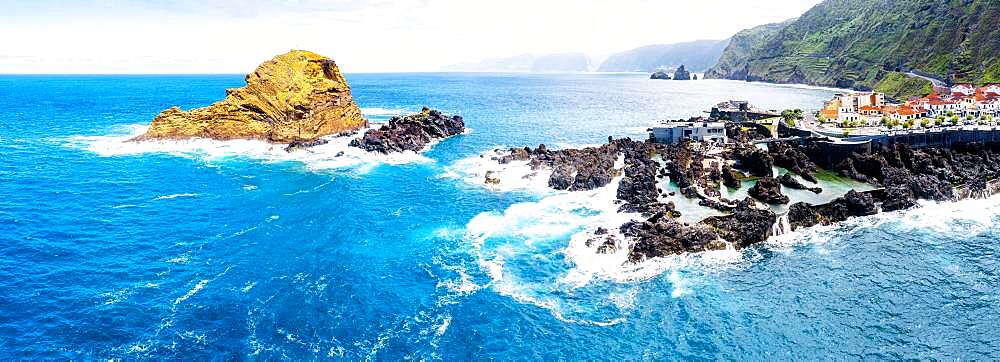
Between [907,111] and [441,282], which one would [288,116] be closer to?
[441,282]

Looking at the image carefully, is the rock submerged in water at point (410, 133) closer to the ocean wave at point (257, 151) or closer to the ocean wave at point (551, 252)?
the ocean wave at point (257, 151)

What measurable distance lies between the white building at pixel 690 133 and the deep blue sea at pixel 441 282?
4083 centimetres

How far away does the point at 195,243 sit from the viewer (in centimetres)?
6481

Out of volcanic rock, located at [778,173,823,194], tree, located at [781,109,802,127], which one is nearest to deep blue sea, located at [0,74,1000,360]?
volcanic rock, located at [778,173,823,194]

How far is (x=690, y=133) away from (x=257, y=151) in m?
90.0

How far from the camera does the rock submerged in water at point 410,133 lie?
396 feet

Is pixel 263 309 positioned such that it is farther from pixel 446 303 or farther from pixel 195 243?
pixel 195 243

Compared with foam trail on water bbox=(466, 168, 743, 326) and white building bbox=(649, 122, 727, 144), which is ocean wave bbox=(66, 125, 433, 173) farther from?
white building bbox=(649, 122, 727, 144)

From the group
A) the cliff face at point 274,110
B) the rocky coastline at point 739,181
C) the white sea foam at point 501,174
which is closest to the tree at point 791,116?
the rocky coastline at point 739,181

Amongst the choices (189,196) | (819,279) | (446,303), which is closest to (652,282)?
(819,279)

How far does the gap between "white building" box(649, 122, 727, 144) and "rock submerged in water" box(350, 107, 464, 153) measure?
5082 centimetres

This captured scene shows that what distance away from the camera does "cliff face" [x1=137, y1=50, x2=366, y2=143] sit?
412ft

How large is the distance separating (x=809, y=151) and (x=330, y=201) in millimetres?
79404

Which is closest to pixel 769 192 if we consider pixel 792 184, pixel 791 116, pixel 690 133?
pixel 792 184
